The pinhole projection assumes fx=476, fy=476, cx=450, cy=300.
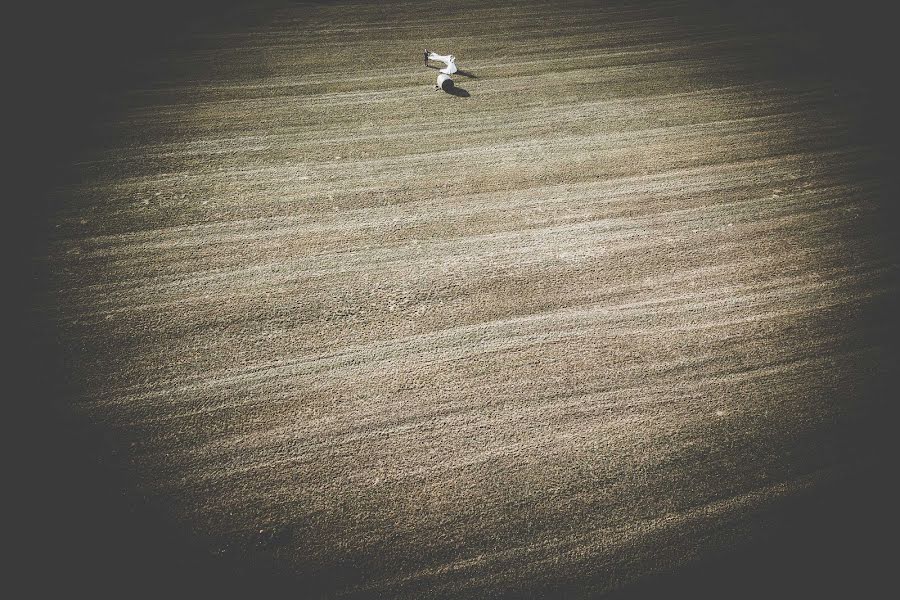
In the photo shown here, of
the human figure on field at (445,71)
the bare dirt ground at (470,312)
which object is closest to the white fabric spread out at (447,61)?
the human figure on field at (445,71)

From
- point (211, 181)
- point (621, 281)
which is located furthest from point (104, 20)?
point (621, 281)

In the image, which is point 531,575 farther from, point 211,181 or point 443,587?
point 211,181

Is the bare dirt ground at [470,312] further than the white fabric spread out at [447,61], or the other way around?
the white fabric spread out at [447,61]

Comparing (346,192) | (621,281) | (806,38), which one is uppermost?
(806,38)

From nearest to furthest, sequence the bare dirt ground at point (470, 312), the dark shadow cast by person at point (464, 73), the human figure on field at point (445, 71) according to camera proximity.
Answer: the bare dirt ground at point (470, 312), the human figure on field at point (445, 71), the dark shadow cast by person at point (464, 73)

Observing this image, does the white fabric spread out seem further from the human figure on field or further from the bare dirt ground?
the bare dirt ground

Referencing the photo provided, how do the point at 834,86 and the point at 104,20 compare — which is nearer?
the point at 834,86

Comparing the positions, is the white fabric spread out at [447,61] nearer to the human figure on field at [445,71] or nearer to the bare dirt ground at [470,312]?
the human figure on field at [445,71]
